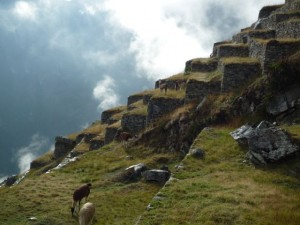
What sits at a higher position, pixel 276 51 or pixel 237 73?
pixel 276 51

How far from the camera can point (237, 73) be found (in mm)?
38469

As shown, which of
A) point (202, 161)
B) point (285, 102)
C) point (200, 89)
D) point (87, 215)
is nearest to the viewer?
point (87, 215)

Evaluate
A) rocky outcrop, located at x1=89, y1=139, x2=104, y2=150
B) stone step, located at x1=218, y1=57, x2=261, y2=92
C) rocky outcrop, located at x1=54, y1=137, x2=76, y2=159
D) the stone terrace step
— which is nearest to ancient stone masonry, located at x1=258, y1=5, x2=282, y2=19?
the stone terrace step

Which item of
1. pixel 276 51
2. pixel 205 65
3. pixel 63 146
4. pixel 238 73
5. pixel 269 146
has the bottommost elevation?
pixel 269 146

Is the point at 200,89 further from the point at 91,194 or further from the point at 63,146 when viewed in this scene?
the point at 63,146

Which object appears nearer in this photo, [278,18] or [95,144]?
[278,18]

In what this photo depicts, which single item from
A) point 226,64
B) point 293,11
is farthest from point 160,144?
point 293,11

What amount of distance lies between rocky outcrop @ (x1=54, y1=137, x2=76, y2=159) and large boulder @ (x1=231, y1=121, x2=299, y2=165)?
4811cm

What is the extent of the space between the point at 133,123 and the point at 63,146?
77.5ft

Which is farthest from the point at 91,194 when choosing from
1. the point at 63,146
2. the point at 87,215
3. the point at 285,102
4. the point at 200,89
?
the point at 63,146

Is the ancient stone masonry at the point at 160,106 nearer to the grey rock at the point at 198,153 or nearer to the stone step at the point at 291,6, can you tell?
the stone step at the point at 291,6

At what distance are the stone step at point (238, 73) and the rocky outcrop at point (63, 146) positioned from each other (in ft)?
124

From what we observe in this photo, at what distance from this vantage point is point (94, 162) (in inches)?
1634

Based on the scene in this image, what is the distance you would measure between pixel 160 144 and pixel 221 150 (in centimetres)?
1266
